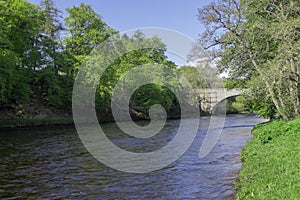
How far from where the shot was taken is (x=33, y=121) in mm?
32594

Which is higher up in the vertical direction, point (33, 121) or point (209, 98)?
point (209, 98)

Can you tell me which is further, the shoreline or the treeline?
the treeline

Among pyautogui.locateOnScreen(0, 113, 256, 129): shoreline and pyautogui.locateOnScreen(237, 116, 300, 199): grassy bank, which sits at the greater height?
pyautogui.locateOnScreen(0, 113, 256, 129): shoreline

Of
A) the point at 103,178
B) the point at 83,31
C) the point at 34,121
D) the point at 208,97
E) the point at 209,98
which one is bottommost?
the point at 103,178

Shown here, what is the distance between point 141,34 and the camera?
171ft

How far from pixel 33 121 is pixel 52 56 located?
936cm

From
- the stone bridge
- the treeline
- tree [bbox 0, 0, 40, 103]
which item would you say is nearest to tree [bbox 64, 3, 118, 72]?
the treeline

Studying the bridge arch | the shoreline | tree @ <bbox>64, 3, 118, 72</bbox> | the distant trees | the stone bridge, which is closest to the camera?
the distant trees

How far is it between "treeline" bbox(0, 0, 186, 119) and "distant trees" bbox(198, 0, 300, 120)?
1936cm

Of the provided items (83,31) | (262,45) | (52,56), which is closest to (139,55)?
(83,31)

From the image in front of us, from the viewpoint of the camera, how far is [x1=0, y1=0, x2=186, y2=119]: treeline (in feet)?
106

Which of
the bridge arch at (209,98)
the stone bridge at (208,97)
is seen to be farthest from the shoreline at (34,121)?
the bridge arch at (209,98)

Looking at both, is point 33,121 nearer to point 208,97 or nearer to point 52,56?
point 52,56

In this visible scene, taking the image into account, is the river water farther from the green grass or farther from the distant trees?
the green grass
